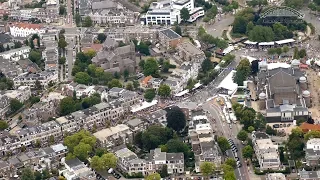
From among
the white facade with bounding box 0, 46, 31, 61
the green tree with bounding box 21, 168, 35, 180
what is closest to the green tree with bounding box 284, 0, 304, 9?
the white facade with bounding box 0, 46, 31, 61

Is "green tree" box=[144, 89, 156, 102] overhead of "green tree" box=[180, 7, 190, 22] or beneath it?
beneath

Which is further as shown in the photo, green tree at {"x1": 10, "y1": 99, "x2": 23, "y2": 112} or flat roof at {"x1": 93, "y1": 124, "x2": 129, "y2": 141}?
green tree at {"x1": 10, "y1": 99, "x2": 23, "y2": 112}

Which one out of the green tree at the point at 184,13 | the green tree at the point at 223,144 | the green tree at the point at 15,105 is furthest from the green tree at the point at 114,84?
the green tree at the point at 184,13

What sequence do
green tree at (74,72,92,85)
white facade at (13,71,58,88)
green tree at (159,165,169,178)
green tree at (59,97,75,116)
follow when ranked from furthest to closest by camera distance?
white facade at (13,71,58,88)
green tree at (74,72,92,85)
green tree at (59,97,75,116)
green tree at (159,165,169,178)

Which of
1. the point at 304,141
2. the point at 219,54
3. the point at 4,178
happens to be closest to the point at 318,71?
the point at 219,54

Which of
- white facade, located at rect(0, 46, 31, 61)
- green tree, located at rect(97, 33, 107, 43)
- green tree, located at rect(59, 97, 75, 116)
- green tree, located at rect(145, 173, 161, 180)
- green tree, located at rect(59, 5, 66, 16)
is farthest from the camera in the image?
green tree, located at rect(59, 5, 66, 16)

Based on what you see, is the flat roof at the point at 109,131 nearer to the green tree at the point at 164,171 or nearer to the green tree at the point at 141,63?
the green tree at the point at 164,171

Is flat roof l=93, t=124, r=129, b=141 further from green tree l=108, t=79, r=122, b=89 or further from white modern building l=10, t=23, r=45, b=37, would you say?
white modern building l=10, t=23, r=45, b=37
